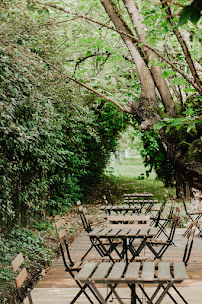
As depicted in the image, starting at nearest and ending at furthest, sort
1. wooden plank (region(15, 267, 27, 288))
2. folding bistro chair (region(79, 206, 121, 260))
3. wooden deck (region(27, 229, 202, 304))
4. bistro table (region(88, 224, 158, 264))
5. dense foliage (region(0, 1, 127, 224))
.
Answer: wooden plank (region(15, 267, 27, 288))
bistro table (region(88, 224, 158, 264))
wooden deck (region(27, 229, 202, 304))
folding bistro chair (region(79, 206, 121, 260))
dense foliage (region(0, 1, 127, 224))

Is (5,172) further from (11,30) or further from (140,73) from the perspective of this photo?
(140,73)

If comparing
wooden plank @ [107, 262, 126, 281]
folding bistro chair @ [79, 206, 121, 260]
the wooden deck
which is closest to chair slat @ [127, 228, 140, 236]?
folding bistro chair @ [79, 206, 121, 260]

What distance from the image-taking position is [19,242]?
6.52 meters

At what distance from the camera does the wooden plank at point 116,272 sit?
10.0 feet

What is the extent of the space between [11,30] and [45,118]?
4.57 ft

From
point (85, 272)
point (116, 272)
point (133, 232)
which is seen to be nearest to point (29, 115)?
point (133, 232)

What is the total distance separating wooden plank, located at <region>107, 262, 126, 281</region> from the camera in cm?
306

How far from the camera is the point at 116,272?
3.23 meters

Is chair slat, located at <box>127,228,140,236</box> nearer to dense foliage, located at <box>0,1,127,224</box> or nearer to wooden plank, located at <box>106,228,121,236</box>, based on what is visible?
wooden plank, located at <box>106,228,121,236</box>

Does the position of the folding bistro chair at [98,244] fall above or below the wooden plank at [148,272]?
below

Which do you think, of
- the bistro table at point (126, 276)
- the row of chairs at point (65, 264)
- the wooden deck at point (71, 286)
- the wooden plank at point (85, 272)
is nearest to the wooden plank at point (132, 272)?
the bistro table at point (126, 276)

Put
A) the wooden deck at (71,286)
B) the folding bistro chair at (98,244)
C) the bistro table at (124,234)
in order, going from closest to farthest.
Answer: the bistro table at (124,234) → the wooden deck at (71,286) → the folding bistro chair at (98,244)

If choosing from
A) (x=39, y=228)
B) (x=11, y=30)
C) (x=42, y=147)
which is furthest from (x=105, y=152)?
(x=11, y=30)

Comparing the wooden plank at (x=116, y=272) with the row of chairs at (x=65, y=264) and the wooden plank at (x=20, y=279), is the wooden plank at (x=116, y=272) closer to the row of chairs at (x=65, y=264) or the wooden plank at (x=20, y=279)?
the row of chairs at (x=65, y=264)
